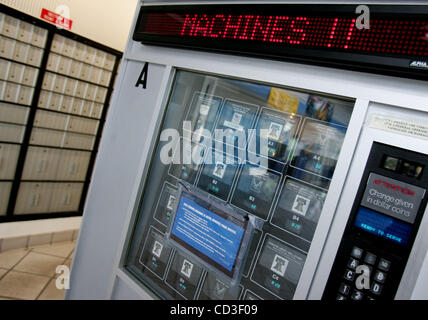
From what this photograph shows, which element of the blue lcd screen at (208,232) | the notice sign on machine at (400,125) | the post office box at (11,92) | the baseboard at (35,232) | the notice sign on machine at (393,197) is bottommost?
the baseboard at (35,232)

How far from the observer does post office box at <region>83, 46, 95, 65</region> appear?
3.66 meters

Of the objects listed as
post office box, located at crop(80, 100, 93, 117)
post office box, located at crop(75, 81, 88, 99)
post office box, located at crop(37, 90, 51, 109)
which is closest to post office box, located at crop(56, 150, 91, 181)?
post office box, located at crop(80, 100, 93, 117)

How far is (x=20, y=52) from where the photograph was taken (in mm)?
3152

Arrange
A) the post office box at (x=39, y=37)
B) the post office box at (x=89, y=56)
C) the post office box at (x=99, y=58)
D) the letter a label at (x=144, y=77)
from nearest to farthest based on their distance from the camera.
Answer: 1. the letter a label at (x=144, y=77)
2. the post office box at (x=39, y=37)
3. the post office box at (x=89, y=56)
4. the post office box at (x=99, y=58)

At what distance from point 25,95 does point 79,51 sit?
782mm

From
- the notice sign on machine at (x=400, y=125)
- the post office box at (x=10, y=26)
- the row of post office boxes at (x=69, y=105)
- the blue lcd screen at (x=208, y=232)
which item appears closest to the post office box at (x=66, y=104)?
the row of post office boxes at (x=69, y=105)

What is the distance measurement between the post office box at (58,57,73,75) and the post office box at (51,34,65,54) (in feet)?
0.31

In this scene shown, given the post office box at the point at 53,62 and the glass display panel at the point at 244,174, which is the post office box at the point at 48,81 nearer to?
the post office box at the point at 53,62

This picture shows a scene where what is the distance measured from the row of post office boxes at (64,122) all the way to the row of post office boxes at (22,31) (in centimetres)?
73

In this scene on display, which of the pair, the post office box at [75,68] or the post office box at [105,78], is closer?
the post office box at [75,68]

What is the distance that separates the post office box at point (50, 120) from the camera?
345 centimetres

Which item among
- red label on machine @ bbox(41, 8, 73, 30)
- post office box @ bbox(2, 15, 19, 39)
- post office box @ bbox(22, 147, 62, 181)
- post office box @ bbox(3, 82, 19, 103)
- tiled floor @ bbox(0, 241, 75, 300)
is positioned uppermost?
red label on machine @ bbox(41, 8, 73, 30)

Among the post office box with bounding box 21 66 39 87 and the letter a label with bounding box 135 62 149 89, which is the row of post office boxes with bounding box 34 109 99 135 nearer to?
the post office box with bounding box 21 66 39 87

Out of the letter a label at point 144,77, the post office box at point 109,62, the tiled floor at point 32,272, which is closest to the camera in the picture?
the letter a label at point 144,77
